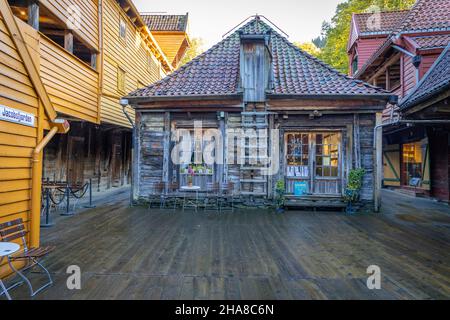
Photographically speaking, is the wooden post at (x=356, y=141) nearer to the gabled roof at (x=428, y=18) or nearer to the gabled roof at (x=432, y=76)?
the gabled roof at (x=432, y=76)

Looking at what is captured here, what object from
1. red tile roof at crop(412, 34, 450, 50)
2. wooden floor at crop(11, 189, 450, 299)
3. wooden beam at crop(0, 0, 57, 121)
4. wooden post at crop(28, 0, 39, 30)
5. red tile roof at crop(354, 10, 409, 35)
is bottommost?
wooden floor at crop(11, 189, 450, 299)

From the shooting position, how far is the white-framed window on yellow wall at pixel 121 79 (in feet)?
38.4

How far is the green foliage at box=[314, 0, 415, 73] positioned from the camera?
61.3ft

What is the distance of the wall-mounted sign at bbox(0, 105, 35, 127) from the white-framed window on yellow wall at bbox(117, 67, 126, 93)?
8.43m

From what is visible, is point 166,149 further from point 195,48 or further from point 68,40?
point 195,48

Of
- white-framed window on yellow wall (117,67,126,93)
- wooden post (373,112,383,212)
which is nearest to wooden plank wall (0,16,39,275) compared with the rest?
white-framed window on yellow wall (117,67,126,93)

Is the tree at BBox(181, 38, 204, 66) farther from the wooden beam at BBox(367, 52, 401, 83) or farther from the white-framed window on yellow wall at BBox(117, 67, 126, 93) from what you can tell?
the wooden beam at BBox(367, 52, 401, 83)

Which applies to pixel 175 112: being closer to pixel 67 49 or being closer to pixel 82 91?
pixel 82 91

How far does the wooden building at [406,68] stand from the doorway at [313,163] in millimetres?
2143

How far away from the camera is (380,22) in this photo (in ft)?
49.5

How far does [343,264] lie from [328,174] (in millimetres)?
4626

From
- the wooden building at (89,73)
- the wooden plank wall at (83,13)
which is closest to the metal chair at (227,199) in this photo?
the wooden building at (89,73)

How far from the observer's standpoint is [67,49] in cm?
828
